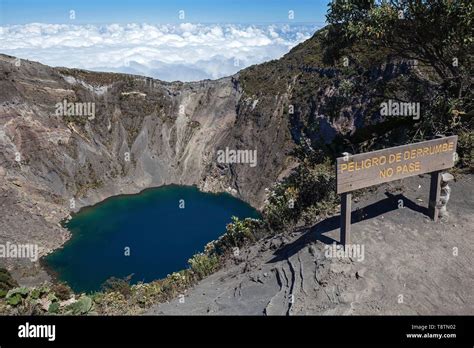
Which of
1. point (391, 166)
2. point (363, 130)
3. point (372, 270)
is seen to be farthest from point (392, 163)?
point (363, 130)

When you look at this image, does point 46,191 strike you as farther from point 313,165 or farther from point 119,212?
point 313,165

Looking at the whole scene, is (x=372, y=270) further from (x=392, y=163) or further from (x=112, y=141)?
(x=112, y=141)

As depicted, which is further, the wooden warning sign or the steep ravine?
the steep ravine

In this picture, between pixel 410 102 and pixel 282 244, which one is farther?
pixel 410 102

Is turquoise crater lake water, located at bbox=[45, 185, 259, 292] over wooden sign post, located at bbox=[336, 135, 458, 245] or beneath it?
beneath

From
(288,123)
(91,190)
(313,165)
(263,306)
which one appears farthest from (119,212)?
(263,306)

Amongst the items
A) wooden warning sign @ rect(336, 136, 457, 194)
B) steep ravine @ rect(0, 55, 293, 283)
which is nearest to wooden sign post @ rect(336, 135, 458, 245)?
wooden warning sign @ rect(336, 136, 457, 194)

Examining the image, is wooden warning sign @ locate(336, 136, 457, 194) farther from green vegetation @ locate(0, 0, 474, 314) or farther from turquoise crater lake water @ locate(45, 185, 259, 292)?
turquoise crater lake water @ locate(45, 185, 259, 292)

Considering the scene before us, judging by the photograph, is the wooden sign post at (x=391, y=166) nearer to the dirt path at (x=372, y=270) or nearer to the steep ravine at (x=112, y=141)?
the dirt path at (x=372, y=270)
